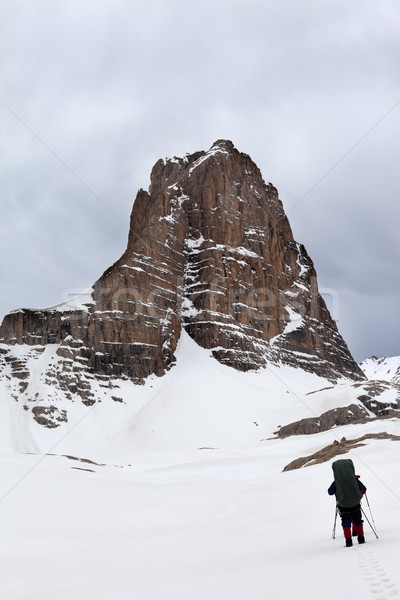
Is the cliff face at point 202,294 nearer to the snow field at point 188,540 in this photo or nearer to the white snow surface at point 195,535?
the white snow surface at point 195,535

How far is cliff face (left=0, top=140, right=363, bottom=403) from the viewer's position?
106250 mm

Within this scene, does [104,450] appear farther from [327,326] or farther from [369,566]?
[327,326]

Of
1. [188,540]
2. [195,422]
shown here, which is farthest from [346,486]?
[195,422]

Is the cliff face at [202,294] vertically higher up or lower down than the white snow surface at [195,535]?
higher up

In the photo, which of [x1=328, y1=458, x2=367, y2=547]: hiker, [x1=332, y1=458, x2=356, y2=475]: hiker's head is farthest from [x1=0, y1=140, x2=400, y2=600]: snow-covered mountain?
[x1=332, y1=458, x2=356, y2=475]: hiker's head

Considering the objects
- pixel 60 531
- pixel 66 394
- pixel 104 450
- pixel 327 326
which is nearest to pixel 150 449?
pixel 104 450

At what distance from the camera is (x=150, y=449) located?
7775cm

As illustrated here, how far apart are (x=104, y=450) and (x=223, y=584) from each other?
77.4 meters

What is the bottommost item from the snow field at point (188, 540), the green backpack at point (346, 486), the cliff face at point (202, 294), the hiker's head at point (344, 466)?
the snow field at point (188, 540)

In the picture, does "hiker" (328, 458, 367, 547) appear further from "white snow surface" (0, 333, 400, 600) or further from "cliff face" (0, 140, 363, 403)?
"cliff face" (0, 140, 363, 403)

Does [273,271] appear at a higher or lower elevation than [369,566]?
higher

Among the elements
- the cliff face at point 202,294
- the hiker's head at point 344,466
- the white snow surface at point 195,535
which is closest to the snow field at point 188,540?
the white snow surface at point 195,535

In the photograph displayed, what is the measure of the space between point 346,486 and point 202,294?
117689mm

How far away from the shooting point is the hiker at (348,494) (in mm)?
8234
